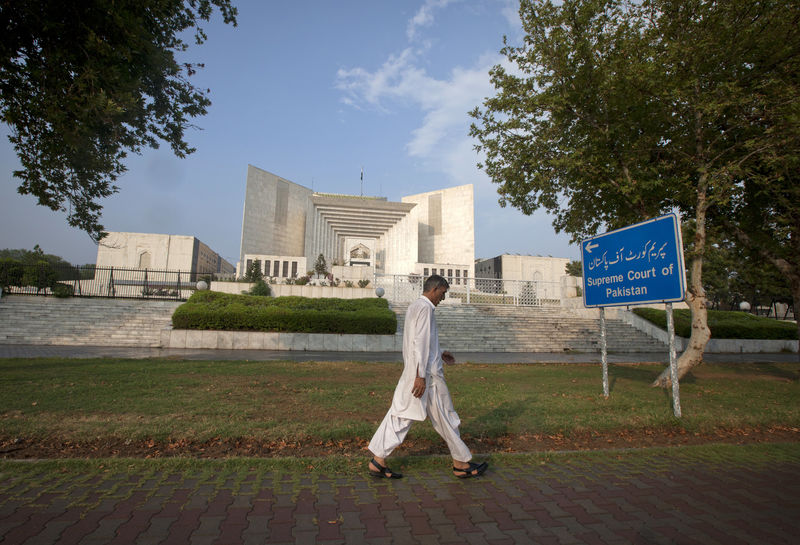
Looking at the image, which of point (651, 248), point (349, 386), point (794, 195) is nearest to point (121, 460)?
point (349, 386)

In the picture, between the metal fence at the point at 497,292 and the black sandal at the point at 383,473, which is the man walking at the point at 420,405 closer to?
the black sandal at the point at 383,473

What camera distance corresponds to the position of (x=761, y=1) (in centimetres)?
685

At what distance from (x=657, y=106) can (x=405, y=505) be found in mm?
8553

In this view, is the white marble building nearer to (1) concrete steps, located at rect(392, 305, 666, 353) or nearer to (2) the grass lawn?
(1) concrete steps, located at rect(392, 305, 666, 353)

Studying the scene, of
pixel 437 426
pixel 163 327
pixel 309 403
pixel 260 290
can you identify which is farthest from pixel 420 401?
pixel 260 290

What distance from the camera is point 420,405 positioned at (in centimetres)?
319

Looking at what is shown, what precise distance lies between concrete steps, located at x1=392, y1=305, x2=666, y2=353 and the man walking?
1108 cm

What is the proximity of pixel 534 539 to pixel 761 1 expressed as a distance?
9.05 meters

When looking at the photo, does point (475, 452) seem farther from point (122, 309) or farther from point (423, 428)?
point (122, 309)

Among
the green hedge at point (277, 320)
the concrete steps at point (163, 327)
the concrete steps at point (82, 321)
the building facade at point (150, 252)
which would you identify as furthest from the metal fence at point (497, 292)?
the building facade at point (150, 252)

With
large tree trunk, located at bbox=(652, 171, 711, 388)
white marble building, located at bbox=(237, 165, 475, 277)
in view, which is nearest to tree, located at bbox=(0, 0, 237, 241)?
large tree trunk, located at bbox=(652, 171, 711, 388)

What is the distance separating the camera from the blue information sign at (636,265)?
5312mm

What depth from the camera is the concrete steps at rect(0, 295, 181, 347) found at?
1345 cm

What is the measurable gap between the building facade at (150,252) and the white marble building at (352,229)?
271 inches
